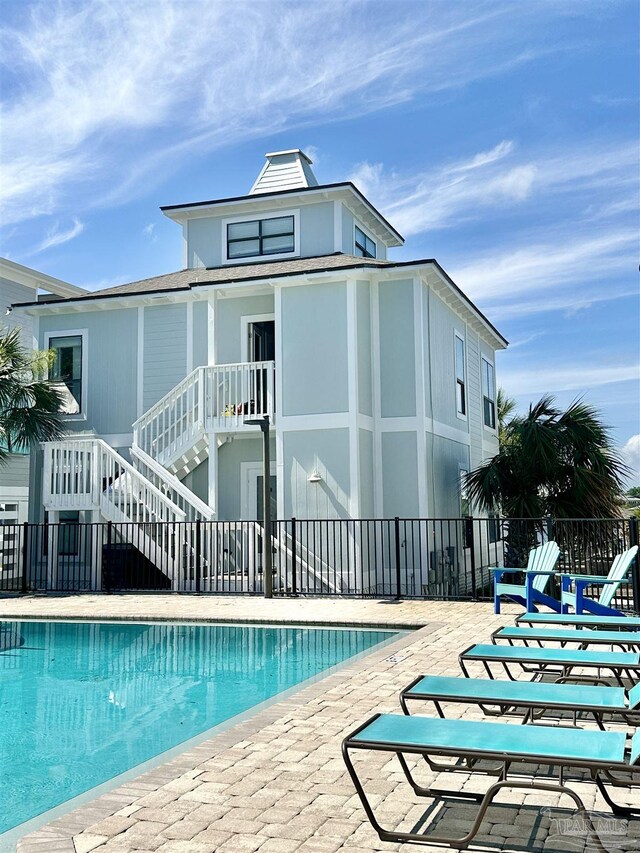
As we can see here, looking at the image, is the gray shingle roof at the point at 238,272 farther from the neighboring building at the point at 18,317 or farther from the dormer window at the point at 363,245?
the neighboring building at the point at 18,317

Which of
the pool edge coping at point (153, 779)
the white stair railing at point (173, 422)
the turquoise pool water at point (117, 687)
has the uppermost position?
the white stair railing at point (173, 422)

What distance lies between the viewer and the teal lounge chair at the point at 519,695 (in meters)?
4.67

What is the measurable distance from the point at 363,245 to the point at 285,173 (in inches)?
132

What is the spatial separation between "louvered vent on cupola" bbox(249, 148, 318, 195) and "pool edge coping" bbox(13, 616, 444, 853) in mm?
18893

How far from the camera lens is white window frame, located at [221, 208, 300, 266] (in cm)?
2278

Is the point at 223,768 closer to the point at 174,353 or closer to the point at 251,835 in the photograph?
the point at 251,835

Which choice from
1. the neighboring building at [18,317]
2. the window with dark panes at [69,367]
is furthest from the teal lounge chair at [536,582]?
the neighboring building at [18,317]

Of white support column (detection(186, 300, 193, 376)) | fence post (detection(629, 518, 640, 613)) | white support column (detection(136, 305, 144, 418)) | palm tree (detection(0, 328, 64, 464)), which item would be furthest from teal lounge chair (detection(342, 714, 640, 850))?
white support column (detection(136, 305, 144, 418))

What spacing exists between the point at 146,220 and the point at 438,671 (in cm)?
2087

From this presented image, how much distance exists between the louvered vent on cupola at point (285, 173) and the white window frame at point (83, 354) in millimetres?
6676

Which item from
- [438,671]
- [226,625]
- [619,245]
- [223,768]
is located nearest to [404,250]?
[619,245]

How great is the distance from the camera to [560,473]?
18359mm

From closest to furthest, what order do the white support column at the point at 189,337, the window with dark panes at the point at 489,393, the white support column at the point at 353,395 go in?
1. the white support column at the point at 353,395
2. the white support column at the point at 189,337
3. the window with dark panes at the point at 489,393

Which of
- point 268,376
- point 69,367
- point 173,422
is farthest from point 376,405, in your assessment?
point 69,367
